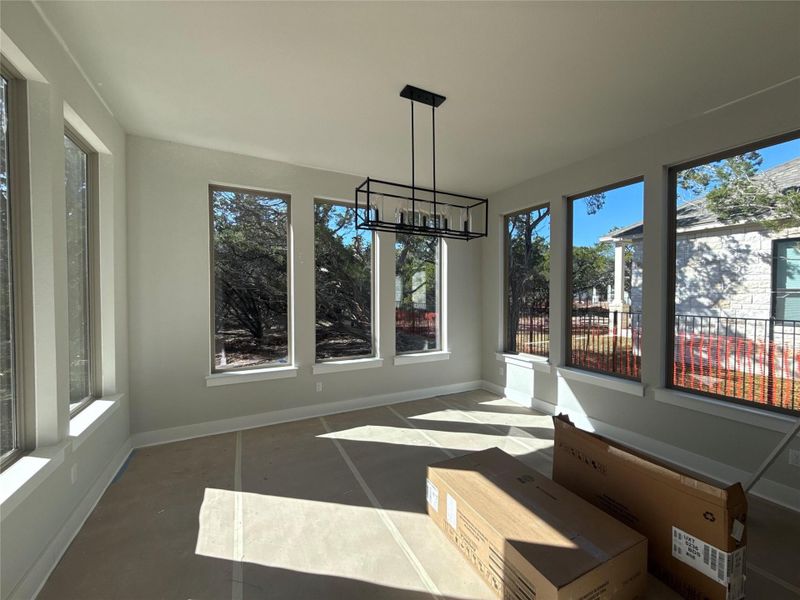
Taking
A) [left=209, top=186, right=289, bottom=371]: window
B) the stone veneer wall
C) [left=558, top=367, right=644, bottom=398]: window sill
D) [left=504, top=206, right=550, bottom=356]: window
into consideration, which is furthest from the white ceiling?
[left=558, top=367, right=644, bottom=398]: window sill

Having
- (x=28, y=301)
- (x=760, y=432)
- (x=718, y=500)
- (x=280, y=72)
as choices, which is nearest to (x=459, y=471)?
(x=718, y=500)

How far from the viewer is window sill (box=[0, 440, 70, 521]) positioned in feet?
4.77

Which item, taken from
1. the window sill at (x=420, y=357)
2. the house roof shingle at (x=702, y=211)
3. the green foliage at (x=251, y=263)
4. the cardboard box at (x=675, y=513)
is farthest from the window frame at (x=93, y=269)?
the house roof shingle at (x=702, y=211)

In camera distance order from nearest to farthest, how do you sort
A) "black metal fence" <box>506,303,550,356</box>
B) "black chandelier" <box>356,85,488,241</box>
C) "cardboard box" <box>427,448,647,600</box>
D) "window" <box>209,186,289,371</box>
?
"cardboard box" <box>427,448,647,600</box>
"black chandelier" <box>356,85,488,241</box>
"window" <box>209,186,289,371</box>
"black metal fence" <box>506,303,550,356</box>

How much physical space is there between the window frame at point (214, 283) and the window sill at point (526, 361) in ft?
8.78

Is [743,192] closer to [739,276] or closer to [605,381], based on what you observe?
[739,276]

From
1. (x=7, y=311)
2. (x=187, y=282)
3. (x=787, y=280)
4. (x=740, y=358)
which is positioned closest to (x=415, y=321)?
(x=187, y=282)

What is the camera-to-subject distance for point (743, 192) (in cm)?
271

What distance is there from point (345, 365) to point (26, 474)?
107 inches

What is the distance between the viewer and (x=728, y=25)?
1.80 metres

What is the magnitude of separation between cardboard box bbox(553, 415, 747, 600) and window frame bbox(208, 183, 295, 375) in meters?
2.93

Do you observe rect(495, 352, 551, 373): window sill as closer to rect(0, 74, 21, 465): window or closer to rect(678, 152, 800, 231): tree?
rect(678, 152, 800, 231): tree

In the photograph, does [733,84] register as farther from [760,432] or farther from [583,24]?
[760,432]

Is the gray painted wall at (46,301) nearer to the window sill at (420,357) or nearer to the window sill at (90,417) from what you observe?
the window sill at (90,417)
